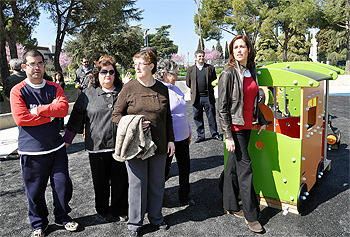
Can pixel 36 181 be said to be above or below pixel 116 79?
below

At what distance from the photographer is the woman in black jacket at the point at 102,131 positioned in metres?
2.91

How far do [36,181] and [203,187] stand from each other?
2.16 meters

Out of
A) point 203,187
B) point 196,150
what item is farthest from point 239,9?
point 203,187

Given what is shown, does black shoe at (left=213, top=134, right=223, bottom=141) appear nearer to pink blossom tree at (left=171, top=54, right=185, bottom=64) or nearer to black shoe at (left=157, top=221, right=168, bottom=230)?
black shoe at (left=157, top=221, right=168, bottom=230)

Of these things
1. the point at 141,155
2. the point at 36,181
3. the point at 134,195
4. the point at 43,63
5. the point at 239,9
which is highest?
the point at 239,9

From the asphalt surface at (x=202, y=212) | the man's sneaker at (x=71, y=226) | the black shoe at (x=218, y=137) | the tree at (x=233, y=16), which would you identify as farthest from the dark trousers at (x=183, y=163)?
the tree at (x=233, y=16)

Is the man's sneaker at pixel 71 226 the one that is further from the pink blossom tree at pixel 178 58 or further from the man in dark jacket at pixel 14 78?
the pink blossom tree at pixel 178 58

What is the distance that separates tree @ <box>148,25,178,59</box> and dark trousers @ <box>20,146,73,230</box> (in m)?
69.6

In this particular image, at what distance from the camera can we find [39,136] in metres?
2.69

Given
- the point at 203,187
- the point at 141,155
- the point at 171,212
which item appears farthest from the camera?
the point at 203,187

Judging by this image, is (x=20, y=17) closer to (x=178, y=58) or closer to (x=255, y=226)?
(x=255, y=226)

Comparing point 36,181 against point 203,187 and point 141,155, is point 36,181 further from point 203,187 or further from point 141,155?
point 203,187

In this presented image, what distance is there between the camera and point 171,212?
3334mm

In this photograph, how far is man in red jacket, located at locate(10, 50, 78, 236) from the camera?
2.63 metres
